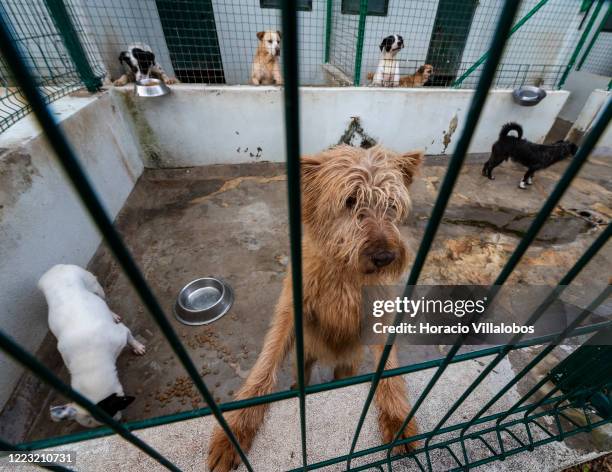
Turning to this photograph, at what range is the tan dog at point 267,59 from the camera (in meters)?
5.68

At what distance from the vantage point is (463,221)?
15.8 ft

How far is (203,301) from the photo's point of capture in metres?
3.62

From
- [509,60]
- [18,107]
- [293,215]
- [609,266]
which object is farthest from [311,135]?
[509,60]

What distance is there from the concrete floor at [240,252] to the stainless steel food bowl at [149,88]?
1.47 metres

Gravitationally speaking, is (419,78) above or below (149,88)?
below

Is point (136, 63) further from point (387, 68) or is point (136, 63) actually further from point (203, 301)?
point (387, 68)

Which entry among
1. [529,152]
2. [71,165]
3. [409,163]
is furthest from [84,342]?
[529,152]

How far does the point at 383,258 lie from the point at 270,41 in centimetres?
572

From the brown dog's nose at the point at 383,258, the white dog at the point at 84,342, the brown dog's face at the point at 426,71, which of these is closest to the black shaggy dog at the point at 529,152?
the brown dog's face at the point at 426,71

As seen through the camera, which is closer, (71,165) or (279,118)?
(71,165)

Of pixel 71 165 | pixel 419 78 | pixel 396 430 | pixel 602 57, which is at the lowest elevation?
pixel 396 430

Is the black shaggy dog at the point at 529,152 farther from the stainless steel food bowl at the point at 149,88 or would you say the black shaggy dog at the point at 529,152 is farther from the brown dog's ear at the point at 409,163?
the stainless steel food bowl at the point at 149,88

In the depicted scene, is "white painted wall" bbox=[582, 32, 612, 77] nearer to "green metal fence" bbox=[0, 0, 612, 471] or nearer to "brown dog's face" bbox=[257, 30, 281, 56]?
"brown dog's face" bbox=[257, 30, 281, 56]

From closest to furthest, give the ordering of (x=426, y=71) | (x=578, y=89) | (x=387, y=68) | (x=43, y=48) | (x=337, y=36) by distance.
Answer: (x=43, y=48), (x=387, y=68), (x=426, y=71), (x=337, y=36), (x=578, y=89)
